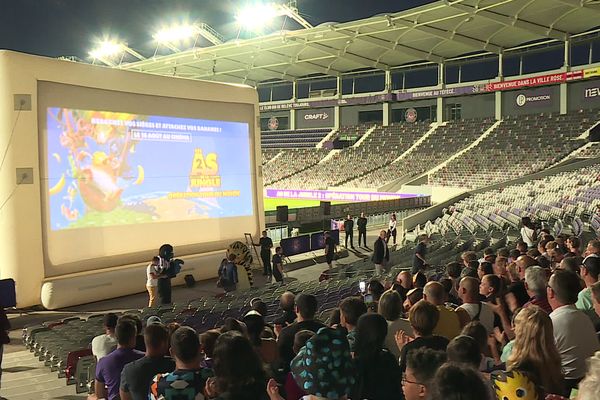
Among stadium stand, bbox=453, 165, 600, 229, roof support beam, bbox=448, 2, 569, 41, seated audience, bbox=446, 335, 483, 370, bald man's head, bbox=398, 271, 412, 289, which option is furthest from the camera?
roof support beam, bbox=448, 2, 569, 41

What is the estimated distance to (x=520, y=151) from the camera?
44.7 metres

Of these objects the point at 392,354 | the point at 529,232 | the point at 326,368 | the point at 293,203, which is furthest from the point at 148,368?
the point at 293,203

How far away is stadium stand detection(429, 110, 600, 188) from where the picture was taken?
4166 cm

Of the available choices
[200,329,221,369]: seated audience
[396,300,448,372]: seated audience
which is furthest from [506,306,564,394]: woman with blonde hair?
[200,329,221,369]: seated audience

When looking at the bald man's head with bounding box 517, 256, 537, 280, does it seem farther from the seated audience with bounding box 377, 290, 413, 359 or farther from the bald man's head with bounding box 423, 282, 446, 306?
the seated audience with bounding box 377, 290, 413, 359

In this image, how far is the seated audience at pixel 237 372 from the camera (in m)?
2.80

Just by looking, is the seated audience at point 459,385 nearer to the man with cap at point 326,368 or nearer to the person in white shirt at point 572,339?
the man with cap at point 326,368

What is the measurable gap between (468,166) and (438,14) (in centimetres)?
1231

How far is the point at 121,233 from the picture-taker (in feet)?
51.3

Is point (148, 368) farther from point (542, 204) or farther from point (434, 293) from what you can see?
point (542, 204)

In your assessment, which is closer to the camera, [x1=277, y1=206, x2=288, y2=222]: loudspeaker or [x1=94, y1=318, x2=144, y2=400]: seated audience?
[x1=94, y1=318, x2=144, y2=400]: seated audience

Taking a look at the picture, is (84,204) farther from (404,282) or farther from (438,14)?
(438,14)

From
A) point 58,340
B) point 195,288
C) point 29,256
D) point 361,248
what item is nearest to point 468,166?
point 361,248

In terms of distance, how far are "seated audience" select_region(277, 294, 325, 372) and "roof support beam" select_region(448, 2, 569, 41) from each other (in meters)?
36.1
